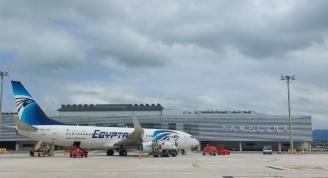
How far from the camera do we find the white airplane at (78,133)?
55812 mm

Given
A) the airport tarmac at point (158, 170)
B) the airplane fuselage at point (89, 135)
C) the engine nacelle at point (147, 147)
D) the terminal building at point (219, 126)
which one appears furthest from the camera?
the terminal building at point (219, 126)

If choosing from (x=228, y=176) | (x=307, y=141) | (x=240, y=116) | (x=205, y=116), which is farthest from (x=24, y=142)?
(x=228, y=176)

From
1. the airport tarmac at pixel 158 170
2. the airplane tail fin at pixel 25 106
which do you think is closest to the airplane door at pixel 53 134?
the airplane tail fin at pixel 25 106

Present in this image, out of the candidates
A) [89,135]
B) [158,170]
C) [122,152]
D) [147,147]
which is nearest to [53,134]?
[89,135]

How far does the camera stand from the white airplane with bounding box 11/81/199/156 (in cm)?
5581

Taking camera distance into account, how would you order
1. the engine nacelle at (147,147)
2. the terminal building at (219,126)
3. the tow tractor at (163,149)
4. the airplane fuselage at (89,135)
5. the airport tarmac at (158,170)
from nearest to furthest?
the airport tarmac at (158,170) < the airplane fuselage at (89,135) < the tow tractor at (163,149) < the engine nacelle at (147,147) < the terminal building at (219,126)

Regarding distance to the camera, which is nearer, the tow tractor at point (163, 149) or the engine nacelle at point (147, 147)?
the tow tractor at point (163, 149)

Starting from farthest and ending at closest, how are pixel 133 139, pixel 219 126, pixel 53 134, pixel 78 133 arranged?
pixel 219 126 < pixel 133 139 < pixel 78 133 < pixel 53 134

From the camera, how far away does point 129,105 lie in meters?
170

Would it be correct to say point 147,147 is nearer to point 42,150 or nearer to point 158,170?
point 42,150

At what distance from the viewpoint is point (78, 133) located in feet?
196

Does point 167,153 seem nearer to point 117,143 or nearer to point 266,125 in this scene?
→ point 117,143

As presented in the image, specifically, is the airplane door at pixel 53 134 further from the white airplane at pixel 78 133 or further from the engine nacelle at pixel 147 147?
the engine nacelle at pixel 147 147

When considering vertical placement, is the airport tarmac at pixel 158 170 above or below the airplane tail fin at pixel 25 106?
below
